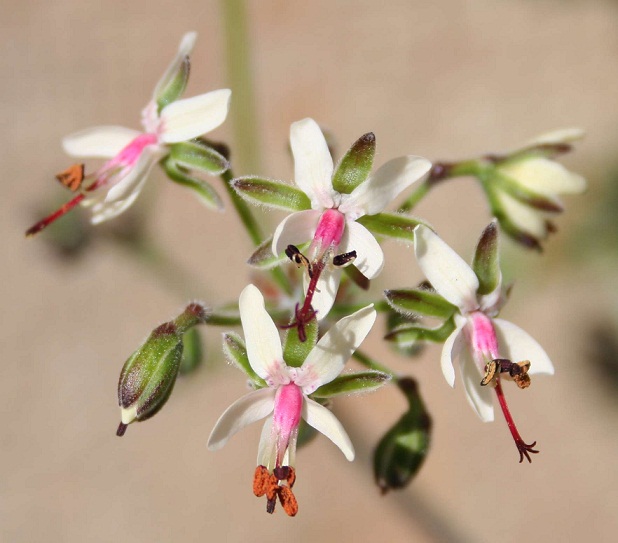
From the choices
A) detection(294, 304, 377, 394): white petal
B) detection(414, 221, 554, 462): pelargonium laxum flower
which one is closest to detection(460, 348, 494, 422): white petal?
detection(414, 221, 554, 462): pelargonium laxum flower

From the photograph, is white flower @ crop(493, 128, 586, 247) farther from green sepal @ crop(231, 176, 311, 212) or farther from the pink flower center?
green sepal @ crop(231, 176, 311, 212)

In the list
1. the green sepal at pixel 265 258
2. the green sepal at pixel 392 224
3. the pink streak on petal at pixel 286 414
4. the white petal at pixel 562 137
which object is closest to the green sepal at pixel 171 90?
the green sepal at pixel 265 258

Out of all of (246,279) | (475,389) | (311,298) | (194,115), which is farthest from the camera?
(246,279)

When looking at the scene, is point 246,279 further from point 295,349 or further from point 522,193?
point 295,349

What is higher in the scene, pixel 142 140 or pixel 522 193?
pixel 142 140

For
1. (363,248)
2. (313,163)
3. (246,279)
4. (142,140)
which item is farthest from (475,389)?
(246,279)

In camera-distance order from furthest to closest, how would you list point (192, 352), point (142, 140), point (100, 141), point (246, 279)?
point (246, 279) → point (192, 352) → point (100, 141) → point (142, 140)
